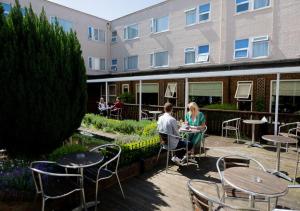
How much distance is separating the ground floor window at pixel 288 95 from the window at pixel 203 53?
486 centimetres

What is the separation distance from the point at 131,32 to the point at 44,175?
18.0 m

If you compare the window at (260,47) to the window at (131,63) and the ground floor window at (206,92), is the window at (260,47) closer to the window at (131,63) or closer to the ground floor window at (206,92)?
the ground floor window at (206,92)

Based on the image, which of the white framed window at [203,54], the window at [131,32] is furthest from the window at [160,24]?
the white framed window at [203,54]

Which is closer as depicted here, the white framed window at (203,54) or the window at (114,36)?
the white framed window at (203,54)

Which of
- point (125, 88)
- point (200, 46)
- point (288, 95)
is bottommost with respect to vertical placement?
point (288, 95)

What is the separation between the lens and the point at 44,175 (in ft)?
11.4

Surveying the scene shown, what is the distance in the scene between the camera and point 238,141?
8031mm

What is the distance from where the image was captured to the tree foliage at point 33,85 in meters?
3.47

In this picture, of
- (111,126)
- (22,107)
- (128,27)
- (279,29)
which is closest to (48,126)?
(22,107)

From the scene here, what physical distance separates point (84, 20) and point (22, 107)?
1870 centimetres

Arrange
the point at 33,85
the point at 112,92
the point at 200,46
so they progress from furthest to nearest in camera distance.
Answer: the point at 112,92 → the point at 200,46 → the point at 33,85

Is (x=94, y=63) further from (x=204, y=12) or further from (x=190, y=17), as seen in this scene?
(x=204, y=12)

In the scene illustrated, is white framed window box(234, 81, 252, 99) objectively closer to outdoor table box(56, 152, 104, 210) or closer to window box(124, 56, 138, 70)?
window box(124, 56, 138, 70)

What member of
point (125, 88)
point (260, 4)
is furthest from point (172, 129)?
point (125, 88)
